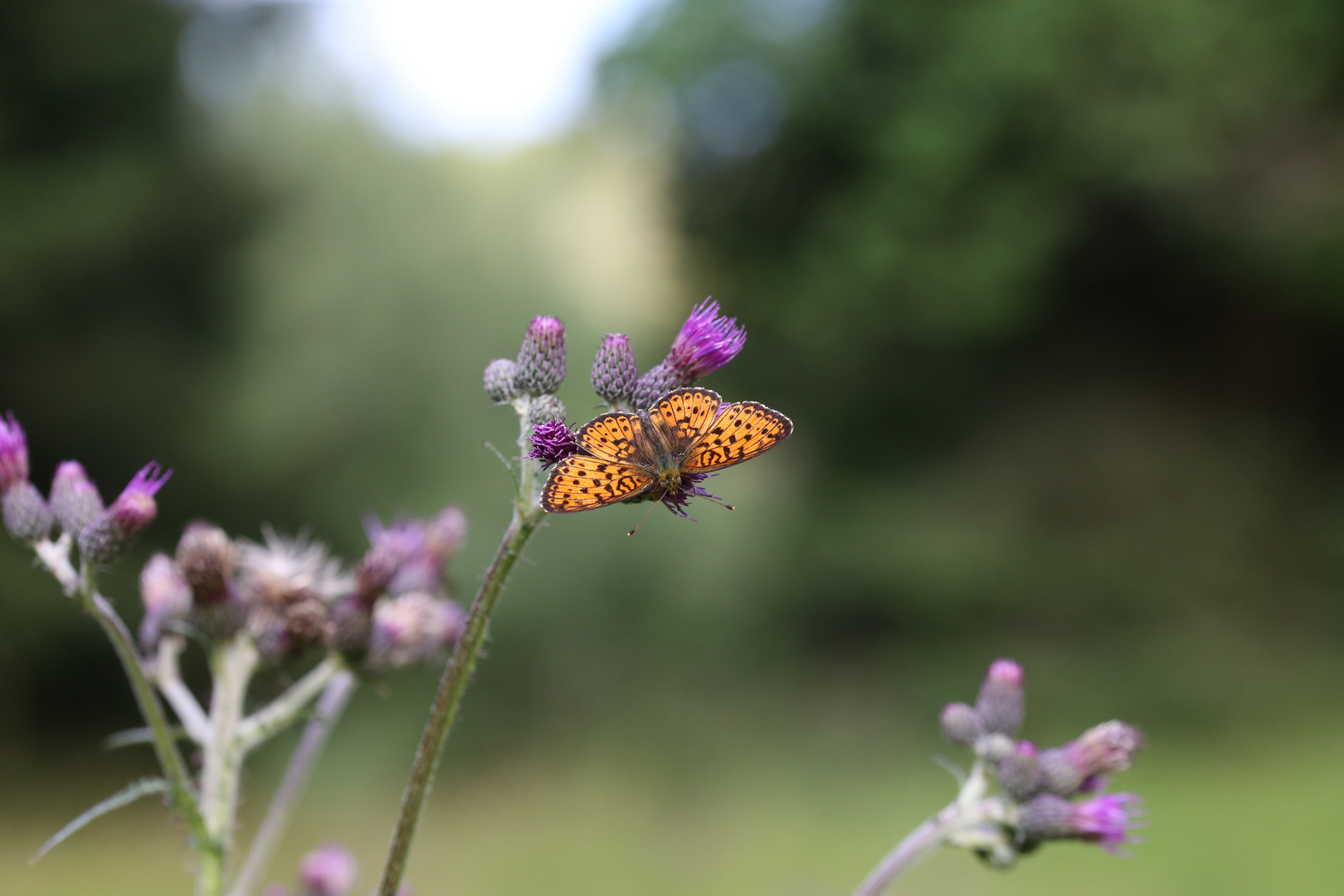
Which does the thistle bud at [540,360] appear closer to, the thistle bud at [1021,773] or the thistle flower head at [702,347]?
the thistle flower head at [702,347]

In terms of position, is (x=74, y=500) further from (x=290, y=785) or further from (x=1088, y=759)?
(x=1088, y=759)

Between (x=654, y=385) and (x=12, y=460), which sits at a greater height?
(x=654, y=385)

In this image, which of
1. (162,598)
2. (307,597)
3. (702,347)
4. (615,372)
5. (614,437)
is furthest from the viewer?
(162,598)

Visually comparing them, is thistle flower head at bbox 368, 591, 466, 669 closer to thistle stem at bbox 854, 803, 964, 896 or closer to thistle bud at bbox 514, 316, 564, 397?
thistle bud at bbox 514, 316, 564, 397

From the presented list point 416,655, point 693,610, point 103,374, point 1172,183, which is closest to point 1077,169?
point 1172,183

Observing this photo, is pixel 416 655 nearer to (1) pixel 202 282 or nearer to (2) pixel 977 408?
(1) pixel 202 282

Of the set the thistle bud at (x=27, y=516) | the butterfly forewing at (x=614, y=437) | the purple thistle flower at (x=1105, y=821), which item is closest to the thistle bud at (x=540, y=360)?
the butterfly forewing at (x=614, y=437)

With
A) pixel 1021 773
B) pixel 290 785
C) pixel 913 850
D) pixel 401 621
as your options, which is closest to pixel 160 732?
pixel 290 785
